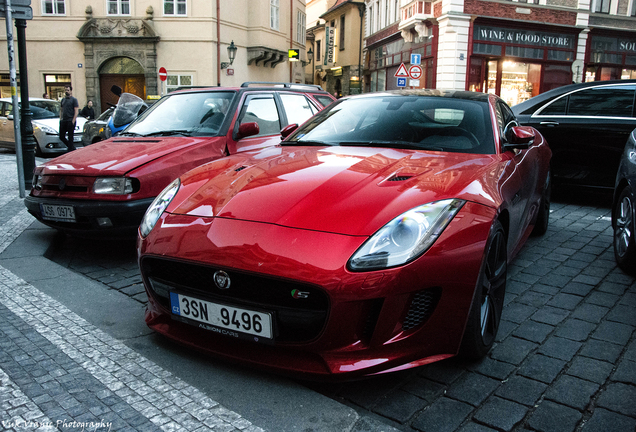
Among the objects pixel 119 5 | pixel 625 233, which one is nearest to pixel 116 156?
pixel 625 233

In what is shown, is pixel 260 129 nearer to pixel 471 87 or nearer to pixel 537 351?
pixel 537 351

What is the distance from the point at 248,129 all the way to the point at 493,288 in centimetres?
321

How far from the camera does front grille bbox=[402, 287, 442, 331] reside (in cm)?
227

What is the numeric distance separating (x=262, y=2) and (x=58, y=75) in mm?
11427

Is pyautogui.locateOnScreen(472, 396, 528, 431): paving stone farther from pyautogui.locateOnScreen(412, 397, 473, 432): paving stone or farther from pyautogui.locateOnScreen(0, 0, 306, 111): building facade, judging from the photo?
pyautogui.locateOnScreen(0, 0, 306, 111): building facade

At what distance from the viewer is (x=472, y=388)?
2.46m

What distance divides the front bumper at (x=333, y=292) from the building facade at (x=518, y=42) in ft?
75.9

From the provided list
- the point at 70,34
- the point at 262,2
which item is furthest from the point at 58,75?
the point at 262,2

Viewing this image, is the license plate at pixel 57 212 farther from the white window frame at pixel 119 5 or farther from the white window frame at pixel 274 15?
the white window frame at pixel 274 15

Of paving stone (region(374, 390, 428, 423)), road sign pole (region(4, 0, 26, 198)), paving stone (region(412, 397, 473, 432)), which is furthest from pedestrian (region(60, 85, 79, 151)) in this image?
paving stone (region(412, 397, 473, 432))

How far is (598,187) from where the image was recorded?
6602 millimetres

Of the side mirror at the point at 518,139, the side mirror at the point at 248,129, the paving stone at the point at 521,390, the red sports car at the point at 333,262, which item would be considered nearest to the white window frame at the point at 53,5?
the side mirror at the point at 248,129

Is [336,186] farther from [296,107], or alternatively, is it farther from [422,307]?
[296,107]

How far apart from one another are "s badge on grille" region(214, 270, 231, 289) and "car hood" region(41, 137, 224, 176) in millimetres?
2363
